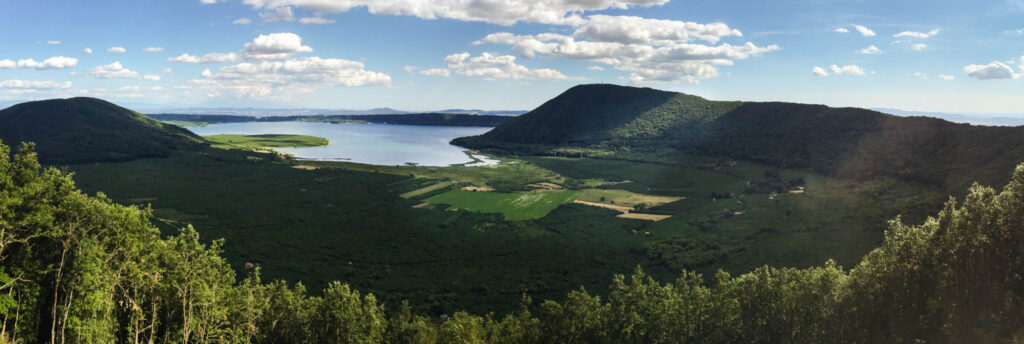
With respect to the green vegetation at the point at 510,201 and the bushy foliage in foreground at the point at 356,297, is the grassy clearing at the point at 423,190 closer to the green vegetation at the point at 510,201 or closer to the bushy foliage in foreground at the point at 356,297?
the green vegetation at the point at 510,201

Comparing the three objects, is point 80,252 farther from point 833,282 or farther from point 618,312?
point 833,282

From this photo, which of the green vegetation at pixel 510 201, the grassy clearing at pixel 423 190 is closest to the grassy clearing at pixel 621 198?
the green vegetation at pixel 510 201

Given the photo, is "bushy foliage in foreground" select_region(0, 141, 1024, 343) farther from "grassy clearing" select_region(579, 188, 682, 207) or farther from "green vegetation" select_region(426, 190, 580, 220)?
"grassy clearing" select_region(579, 188, 682, 207)

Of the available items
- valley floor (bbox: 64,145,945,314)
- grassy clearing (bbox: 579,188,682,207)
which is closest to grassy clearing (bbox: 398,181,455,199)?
valley floor (bbox: 64,145,945,314)

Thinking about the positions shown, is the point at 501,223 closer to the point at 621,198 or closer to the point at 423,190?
the point at 621,198

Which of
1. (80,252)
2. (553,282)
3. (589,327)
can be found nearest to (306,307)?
(80,252)
